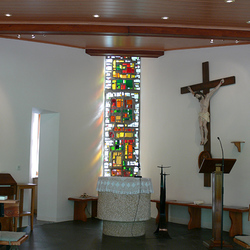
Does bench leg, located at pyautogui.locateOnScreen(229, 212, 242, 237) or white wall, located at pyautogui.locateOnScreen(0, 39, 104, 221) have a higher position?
white wall, located at pyautogui.locateOnScreen(0, 39, 104, 221)

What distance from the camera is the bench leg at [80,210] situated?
25.8ft

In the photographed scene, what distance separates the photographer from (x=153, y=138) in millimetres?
8547

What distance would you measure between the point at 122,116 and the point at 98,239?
3584mm

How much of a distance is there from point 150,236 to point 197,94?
9.90 feet

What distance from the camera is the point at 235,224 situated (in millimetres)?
6578

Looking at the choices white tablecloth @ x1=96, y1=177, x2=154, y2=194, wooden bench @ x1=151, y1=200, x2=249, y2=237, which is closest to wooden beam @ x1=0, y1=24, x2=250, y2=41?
white tablecloth @ x1=96, y1=177, x2=154, y2=194

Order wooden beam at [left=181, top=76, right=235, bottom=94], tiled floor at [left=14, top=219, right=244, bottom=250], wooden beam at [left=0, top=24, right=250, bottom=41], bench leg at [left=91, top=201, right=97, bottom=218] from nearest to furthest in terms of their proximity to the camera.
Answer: tiled floor at [left=14, top=219, right=244, bottom=250] → wooden beam at [left=0, top=24, right=250, bottom=41] → wooden beam at [left=181, top=76, right=235, bottom=94] → bench leg at [left=91, top=201, right=97, bottom=218]

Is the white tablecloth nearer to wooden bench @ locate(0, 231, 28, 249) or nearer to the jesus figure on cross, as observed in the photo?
the jesus figure on cross

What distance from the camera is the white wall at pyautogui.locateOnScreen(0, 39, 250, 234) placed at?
7016mm

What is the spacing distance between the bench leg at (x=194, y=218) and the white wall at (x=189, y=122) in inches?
5.1

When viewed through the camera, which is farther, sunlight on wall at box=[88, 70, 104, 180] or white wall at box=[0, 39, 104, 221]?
sunlight on wall at box=[88, 70, 104, 180]

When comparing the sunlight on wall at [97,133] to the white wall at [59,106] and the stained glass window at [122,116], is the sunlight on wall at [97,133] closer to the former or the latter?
the white wall at [59,106]

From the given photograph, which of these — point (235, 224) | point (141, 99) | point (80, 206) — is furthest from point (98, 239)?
point (141, 99)

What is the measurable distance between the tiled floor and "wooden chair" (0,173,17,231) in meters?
0.41
